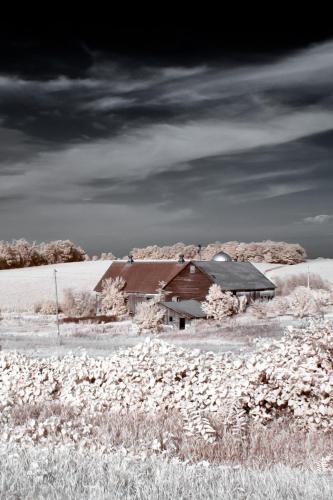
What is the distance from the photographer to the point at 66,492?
5254mm

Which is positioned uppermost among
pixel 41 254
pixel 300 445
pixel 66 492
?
pixel 41 254

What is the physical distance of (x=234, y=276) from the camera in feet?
190

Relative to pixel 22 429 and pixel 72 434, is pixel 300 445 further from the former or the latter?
pixel 22 429

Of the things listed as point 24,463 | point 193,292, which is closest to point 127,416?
point 24,463

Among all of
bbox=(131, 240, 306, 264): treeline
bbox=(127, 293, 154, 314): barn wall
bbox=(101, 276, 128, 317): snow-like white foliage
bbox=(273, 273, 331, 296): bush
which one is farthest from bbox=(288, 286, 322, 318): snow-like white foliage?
bbox=(131, 240, 306, 264): treeline

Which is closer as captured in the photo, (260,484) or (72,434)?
(260,484)

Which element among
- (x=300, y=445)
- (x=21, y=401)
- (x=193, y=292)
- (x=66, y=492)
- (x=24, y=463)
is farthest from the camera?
(x=193, y=292)

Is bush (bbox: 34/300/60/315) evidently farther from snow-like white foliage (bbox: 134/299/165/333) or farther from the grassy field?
the grassy field

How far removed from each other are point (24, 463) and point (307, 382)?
4.40 meters

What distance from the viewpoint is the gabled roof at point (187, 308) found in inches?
1889

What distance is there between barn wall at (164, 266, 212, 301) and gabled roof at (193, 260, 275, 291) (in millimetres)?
748

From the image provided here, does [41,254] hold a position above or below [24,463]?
above

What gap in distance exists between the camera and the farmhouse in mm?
55219

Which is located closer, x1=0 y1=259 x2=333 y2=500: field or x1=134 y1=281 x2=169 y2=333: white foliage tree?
x1=0 y1=259 x2=333 y2=500: field
